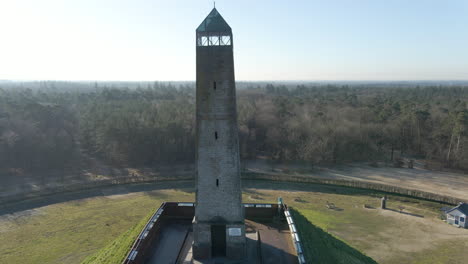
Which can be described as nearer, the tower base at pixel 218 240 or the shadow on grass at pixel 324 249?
the tower base at pixel 218 240

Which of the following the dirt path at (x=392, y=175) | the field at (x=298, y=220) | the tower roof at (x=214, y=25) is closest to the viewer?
the tower roof at (x=214, y=25)

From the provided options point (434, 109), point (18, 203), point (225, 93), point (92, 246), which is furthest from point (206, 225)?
point (434, 109)

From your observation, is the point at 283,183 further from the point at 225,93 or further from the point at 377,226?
the point at 225,93

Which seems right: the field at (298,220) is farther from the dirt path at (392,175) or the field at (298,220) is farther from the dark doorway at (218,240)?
the dirt path at (392,175)

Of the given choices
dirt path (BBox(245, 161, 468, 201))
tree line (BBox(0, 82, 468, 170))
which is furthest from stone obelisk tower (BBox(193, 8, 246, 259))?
tree line (BBox(0, 82, 468, 170))

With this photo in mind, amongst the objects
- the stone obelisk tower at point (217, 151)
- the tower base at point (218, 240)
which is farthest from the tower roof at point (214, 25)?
the tower base at point (218, 240)

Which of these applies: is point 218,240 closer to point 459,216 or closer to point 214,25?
point 214,25
